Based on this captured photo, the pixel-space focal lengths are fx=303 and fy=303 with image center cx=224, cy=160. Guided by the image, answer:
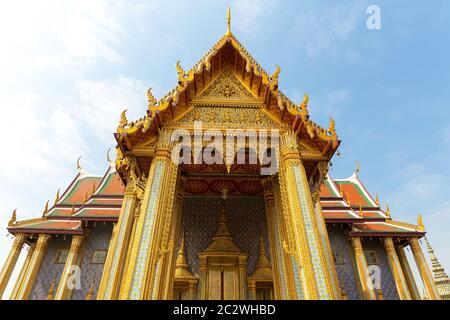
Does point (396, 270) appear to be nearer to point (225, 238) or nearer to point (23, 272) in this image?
point (225, 238)

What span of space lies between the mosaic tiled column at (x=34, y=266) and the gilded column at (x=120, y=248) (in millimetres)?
5159

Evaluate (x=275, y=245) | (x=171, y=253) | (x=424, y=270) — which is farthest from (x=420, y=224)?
(x=171, y=253)

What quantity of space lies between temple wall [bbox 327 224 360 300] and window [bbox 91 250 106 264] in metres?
9.65

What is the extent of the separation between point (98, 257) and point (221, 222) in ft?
19.2

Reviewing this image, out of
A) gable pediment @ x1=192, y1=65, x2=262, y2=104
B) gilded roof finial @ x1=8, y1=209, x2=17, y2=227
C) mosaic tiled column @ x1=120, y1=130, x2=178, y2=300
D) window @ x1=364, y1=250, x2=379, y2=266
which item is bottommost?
mosaic tiled column @ x1=120, y1=130, x2=178, y2=300

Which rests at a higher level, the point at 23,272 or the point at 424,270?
the point at 424,270

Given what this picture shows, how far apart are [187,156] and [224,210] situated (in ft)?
10.5

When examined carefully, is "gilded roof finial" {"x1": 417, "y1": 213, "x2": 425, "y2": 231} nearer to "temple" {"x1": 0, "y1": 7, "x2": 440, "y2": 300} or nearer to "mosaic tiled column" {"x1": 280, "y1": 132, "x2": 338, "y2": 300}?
"temple" {"x1": 0, "y1": 7, "x2": 440, "y2": 300}

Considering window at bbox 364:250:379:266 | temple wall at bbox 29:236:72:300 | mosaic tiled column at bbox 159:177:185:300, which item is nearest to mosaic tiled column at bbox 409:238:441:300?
window at bbox 364:250:379:266

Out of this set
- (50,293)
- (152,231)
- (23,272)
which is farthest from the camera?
(23,272)

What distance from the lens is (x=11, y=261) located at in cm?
1234

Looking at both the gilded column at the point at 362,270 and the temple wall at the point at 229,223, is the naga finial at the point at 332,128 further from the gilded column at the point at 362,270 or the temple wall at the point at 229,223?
the gilded column at the point at 362,270

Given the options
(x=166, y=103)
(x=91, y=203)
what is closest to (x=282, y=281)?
(x=166, y=103)

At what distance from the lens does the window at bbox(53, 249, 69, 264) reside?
41.6ft
